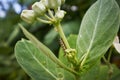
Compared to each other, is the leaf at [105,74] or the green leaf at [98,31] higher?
the green leaf at [98,31]

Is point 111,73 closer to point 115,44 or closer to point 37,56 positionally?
point 115,44

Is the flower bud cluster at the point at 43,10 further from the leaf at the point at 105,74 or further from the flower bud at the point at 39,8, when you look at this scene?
the leaf at the point at 105,74

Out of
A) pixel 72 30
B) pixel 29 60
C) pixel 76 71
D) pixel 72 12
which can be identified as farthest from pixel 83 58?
pixel 72 12

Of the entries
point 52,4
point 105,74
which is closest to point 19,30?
point 105,74

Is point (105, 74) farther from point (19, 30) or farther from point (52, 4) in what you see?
point (19, 30)

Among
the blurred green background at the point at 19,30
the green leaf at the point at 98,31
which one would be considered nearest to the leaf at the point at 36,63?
Result: the green leaf at the point at 98,31

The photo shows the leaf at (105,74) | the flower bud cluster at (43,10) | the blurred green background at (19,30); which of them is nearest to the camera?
the flower bud cluster at (43,10)
